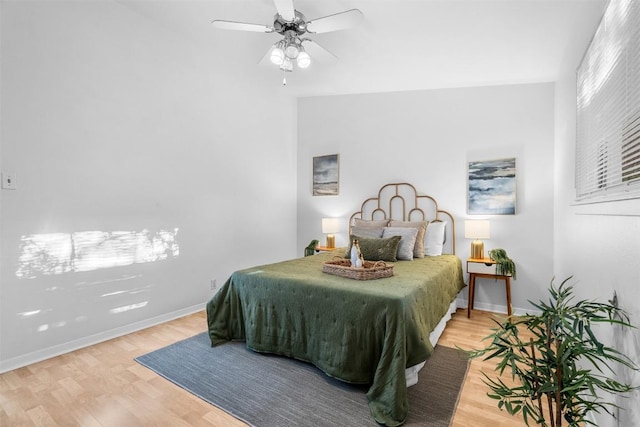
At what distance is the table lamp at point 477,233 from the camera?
3.65 meters

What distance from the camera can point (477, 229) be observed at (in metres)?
3.67

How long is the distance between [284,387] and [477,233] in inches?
106

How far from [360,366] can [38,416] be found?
192 cm

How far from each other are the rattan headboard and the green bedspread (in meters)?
1.16

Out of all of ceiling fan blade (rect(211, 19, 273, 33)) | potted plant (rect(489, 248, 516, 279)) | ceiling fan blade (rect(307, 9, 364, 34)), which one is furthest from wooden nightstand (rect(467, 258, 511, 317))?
ceiling fan blade (rect(211, 19, 273, 33))

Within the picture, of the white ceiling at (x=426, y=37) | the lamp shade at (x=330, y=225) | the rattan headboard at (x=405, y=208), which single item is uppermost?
the white ceiling at (x=426, y=37)

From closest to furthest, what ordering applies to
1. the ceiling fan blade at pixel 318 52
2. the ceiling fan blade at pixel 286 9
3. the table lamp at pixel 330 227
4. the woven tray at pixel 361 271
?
the ceiling fan blade at pixel 286 9 → the woven tray at pixel 361 271 → the ceiling fan blade at pixel 318 52 → the table lamp at pixel 330 227

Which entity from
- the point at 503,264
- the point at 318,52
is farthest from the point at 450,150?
the point at 318,52

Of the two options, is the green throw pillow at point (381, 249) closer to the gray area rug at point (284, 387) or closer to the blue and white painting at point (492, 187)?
the gray area rug at point (284, 387)

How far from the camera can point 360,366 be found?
2.11 metres

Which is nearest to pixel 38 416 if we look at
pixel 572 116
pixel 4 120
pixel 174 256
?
pixel 174 256

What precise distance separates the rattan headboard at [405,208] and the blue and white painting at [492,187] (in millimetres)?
377

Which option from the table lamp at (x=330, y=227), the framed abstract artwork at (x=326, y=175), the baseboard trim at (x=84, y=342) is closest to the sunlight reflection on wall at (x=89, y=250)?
the baseboard trim at (x=84, y=342)

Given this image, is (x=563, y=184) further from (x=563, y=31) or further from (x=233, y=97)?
(x=233, y=97)
